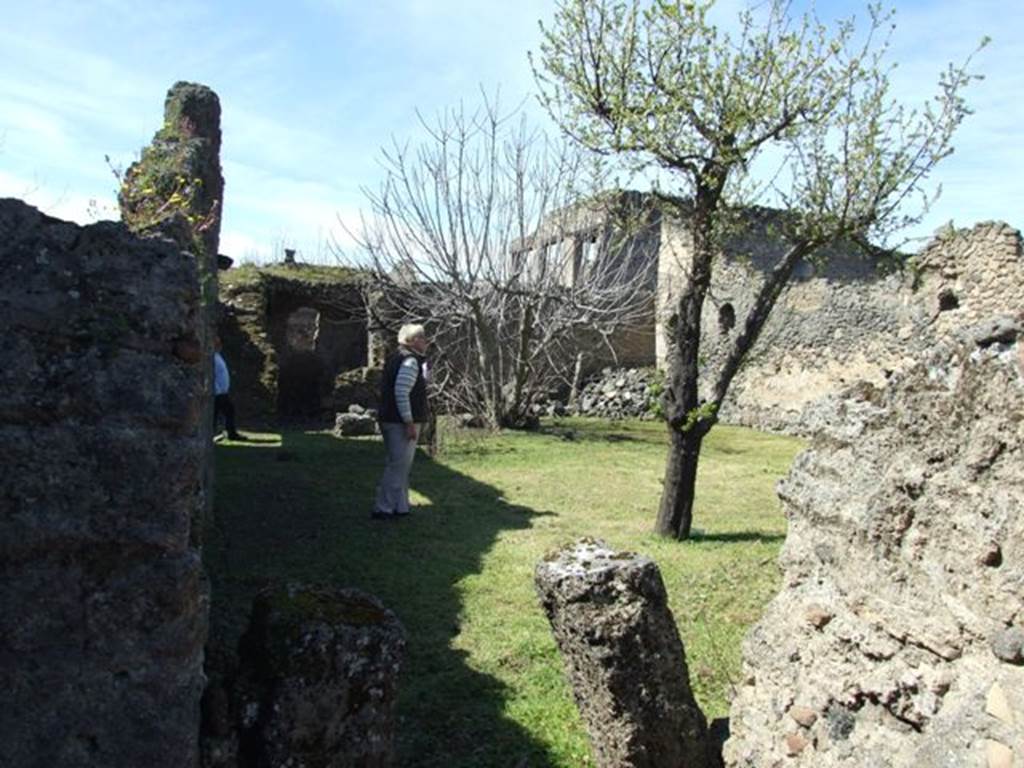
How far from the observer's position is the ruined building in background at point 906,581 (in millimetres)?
2500

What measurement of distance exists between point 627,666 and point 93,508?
7.05 feet

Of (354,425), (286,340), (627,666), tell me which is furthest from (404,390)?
(286,340)

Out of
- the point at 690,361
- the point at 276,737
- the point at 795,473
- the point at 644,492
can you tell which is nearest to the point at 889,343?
the point at 644,492

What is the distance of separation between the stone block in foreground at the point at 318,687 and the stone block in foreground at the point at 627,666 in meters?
0.96

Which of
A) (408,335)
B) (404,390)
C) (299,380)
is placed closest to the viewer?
(404,390)

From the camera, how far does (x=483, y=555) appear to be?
7320mm

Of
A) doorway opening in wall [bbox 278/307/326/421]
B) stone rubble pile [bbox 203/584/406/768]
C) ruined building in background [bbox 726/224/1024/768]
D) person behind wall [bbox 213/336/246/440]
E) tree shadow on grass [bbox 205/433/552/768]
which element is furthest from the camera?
doorway opening in wall [bbox 278/307/326/421]

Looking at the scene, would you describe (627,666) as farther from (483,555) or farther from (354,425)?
(354,425)

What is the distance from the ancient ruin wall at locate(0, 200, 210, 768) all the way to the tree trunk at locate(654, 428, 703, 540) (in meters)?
5.91

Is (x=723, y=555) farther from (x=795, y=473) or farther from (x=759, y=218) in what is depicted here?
(x=795, y=473)

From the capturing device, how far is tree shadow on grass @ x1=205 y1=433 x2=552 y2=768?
420 centimetres

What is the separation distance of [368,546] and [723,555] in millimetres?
2825

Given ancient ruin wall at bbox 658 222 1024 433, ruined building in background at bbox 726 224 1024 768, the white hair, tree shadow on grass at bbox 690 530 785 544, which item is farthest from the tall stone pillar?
ancient ruin wall at bbox 658 222 1024 433

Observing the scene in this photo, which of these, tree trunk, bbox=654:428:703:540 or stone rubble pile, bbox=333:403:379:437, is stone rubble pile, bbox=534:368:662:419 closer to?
stone rubble pile, bbox=333:403:379:437
